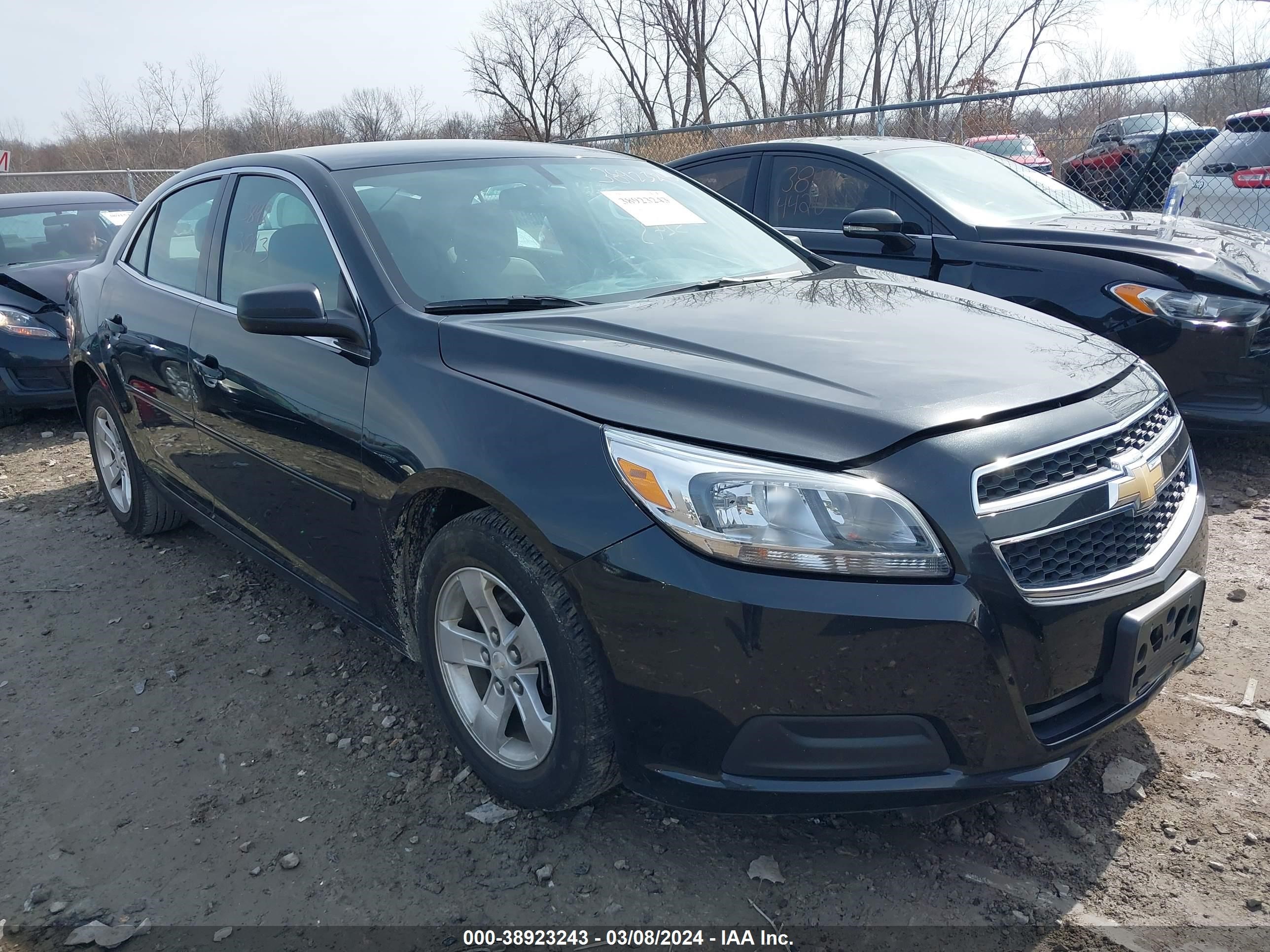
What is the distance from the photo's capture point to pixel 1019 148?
409 inches

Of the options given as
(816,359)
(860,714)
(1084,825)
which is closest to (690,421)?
(816,359)

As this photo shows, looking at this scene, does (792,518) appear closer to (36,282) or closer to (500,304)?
(500,304)

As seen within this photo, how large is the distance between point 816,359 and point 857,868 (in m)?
1.19

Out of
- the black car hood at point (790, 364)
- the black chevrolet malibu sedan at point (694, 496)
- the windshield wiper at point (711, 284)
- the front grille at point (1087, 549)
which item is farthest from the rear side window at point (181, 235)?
the front grille at point (1087, 549)

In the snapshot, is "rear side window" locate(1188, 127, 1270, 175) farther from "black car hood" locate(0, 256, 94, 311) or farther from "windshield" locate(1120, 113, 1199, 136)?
"black car hood" locate(0, 256, 94, 311)

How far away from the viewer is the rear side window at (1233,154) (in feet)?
25.2

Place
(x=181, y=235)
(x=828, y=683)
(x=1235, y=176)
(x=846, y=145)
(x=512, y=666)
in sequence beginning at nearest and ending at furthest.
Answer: (x=828, y=683) < (x=512, y=666) < (x=181, y=235) < (x=846, y=145) < (x=1235, y=176)

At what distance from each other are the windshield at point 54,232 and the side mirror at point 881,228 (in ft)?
18.5

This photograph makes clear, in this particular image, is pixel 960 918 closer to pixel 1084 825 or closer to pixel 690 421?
pixel 1084 825

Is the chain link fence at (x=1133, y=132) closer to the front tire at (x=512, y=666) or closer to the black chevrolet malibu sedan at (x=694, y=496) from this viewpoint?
the black chevrolet malibu sedan at (x=694, y=496)

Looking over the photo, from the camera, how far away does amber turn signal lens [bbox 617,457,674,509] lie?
6.65 ft

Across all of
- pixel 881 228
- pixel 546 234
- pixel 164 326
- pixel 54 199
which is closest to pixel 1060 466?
pixel 546 234

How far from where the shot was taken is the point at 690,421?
211 centimetres

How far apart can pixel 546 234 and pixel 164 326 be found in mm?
1674
